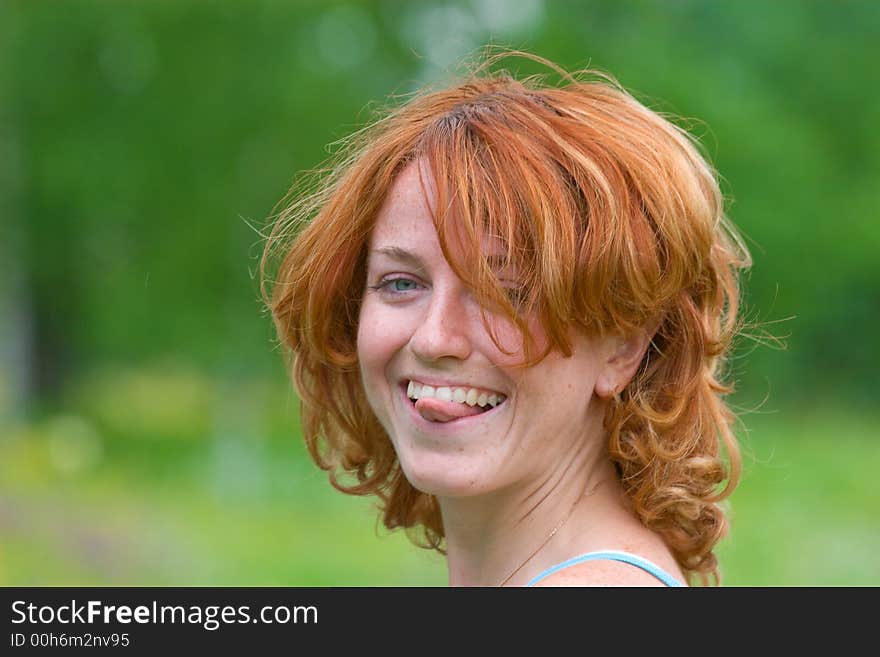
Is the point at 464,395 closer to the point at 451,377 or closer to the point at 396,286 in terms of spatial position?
the point at 451,377

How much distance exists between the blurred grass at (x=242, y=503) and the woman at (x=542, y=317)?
18.9 feet

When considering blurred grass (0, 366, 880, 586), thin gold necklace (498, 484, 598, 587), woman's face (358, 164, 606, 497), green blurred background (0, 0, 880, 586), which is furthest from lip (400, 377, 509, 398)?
green blurred background (0, 0, 880, 586)

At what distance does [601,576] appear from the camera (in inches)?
80.9

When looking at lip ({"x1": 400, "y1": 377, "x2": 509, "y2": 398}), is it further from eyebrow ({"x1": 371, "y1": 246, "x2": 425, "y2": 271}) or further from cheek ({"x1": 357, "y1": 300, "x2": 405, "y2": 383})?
eyebrow ({"x1": 371, "y1": 246, "x2": 425, "y2": 271})

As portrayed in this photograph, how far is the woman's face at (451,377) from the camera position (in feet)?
6.91

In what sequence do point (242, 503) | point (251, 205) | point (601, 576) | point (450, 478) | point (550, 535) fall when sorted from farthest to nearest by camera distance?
point (251, 205)
point (242, 503)
point (550, 535)
point (450, 478)
point (601, 576)

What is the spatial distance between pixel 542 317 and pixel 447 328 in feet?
0.58

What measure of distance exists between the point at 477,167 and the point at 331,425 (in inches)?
39.7

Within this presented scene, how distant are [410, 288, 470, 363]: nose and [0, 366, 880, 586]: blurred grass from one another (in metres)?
6.04

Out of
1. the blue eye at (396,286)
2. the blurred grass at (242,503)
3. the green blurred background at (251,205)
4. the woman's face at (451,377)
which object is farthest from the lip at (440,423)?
the green blurred background at (251,205)

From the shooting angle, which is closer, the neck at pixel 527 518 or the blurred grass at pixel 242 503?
the neck at pixel 527 518

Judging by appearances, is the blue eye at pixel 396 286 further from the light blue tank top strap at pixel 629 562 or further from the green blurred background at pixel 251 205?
the green blurred background at pixel 251 205

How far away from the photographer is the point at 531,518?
7.53 feet

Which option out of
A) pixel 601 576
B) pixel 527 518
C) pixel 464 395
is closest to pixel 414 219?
pixel 464 395
